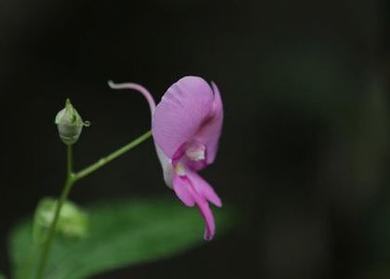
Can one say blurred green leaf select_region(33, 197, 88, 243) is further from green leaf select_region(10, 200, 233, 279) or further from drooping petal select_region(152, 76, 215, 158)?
drooping petal select_region(152, 76, 215, 158)

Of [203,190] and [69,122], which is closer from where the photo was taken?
[69,122]

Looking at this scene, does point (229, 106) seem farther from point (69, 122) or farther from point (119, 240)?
point (69, 122)

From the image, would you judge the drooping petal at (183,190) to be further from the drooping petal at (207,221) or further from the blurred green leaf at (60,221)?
the blurred green leaf at (60,221)

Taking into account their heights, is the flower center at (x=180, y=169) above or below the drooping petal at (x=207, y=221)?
above

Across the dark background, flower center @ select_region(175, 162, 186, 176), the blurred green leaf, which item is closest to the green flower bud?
flower center @ select_region(175, 162, 186, 176)

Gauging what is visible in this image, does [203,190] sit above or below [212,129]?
below

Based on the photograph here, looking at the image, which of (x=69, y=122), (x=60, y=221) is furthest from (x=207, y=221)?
(x=60, y=221)

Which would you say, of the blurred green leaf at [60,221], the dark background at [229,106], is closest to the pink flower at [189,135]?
the blurred green leaf at [60,221]
